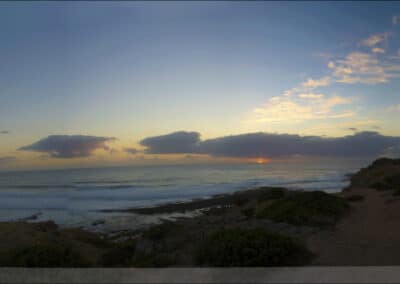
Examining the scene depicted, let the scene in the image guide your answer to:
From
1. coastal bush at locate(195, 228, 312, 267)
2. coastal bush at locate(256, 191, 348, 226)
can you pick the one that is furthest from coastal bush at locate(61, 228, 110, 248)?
coastal bush at locate(195, 228, 312, 267)

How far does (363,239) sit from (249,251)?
4917 millimetres

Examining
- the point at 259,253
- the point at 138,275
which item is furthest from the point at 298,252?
the point at 138,275

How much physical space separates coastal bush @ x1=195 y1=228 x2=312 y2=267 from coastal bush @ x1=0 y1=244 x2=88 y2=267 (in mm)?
2096

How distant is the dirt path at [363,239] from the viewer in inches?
257

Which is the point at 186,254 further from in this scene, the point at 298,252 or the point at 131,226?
the point at 131,226

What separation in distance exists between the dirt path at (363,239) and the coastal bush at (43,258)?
13.6ft

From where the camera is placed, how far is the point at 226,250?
5578mm

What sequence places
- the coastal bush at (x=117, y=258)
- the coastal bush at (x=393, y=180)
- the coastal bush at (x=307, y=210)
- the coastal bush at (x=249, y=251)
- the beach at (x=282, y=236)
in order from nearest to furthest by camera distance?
1. the coastal bush at (x=249, y=251)
2. the beach at (x=282, y=236)
3. the coastal bush at (x=117, y=258)
4. the coastal bush at (x=307, y=210)
5. the coastal bush at (x=393, y=180)

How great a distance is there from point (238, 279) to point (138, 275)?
A: 1270 mm

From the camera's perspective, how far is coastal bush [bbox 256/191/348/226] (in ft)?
37.7

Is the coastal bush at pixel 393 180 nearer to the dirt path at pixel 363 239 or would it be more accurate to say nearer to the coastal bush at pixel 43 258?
the dirt path at pixel 363 239

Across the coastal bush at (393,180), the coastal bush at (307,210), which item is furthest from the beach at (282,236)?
the coastal bush at (393,180)

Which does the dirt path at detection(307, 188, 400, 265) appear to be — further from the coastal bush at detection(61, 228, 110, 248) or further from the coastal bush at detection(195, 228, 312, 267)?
the coastal bush at detection(61, 228, 110, 248)

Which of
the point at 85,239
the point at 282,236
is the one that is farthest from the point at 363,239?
the point at 85,239
